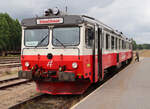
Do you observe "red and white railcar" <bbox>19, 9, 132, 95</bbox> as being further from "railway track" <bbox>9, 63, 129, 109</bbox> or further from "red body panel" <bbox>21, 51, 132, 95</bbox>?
"railway track" <bbox>9, 63, 129, 109</bbox>

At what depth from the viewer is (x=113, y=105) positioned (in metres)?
6.46

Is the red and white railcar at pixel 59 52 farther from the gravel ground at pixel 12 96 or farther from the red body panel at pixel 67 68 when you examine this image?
→ the gravel ground at pixel 12 96

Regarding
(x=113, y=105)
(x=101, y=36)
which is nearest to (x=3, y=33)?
(x=101, y=36)

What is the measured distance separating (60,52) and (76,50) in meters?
0.62

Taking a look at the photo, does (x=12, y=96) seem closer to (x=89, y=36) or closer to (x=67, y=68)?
(x=67, y=68)

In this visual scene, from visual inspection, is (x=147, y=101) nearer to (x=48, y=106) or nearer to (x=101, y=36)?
(x=48, y=106)

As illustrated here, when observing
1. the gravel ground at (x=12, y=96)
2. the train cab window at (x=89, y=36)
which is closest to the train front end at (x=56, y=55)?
the train cab window at (x=89, y=36)

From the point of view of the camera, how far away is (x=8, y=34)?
53031 millimetres

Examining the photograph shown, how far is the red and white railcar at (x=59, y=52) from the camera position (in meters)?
7.86

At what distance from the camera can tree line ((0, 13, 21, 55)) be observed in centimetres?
5127

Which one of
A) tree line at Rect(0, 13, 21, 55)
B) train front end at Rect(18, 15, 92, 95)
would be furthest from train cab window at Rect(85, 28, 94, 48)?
tree line at Rect(0, 13, 21, 55)

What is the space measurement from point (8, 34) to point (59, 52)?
47.8 m

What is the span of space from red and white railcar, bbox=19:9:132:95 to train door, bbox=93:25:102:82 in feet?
0.14

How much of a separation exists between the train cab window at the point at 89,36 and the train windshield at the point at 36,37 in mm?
1505
